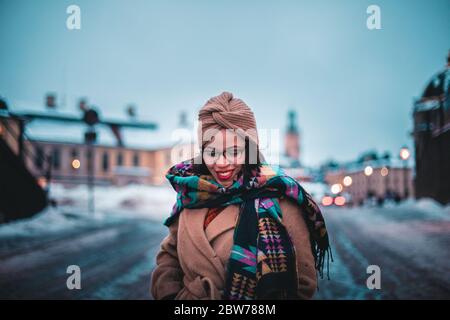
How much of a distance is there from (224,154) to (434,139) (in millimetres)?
12611

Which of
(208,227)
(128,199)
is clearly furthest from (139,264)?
(128,199)

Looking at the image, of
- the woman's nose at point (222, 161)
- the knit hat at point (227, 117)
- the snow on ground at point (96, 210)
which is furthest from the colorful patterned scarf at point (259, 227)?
the snow on ground at point (96, 210)

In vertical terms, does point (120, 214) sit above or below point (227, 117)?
below

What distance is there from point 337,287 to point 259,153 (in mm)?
4309

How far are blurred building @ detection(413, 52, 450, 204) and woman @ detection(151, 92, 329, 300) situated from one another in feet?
17.7

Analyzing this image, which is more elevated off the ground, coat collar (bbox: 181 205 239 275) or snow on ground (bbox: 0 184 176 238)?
coat collar (bbox: 181 205 239 275)

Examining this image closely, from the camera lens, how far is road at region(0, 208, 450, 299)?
5.07 metres

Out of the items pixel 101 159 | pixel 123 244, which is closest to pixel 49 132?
pixel 101 159

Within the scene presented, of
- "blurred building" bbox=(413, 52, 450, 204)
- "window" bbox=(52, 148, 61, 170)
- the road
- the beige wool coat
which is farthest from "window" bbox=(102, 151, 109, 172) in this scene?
the beige wool coat

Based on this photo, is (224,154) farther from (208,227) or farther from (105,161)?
(105,161)

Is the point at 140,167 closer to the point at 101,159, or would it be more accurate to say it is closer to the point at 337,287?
the point at 101,159

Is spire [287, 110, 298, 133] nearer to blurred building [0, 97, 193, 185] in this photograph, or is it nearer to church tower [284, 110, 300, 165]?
church tower [284, 110, 300, 165]

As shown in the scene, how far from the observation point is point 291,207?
184cm

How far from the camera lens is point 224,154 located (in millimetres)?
1817
